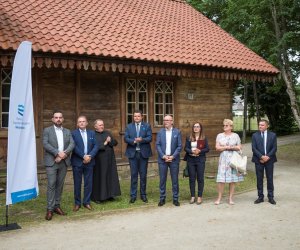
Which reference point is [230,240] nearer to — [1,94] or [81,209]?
[81,209]

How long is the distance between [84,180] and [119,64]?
12.0 feet

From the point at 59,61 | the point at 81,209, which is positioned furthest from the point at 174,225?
the point at 59,61

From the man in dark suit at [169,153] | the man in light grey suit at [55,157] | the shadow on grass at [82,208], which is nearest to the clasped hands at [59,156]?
the man in light grey suit at [55,157]

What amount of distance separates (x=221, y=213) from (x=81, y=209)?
8.86 ft

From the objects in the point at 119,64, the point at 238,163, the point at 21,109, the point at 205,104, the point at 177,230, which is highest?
the point at 119,64

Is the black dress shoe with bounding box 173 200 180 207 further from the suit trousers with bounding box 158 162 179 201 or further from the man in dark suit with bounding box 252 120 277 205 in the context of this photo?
the man in dark suit with bounding box 252 120 277 205

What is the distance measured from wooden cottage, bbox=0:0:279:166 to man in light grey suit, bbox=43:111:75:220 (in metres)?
2.48

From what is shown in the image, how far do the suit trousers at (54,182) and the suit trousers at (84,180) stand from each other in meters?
0.44

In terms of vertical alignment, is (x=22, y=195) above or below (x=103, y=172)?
below

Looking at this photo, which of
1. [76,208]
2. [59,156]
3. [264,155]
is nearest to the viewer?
[59,156]

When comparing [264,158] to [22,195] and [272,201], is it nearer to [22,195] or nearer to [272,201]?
[272,201]

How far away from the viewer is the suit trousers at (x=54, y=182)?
7.25 meters

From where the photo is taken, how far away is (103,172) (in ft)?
28.0

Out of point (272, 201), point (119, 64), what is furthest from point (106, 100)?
point (272, 201)
